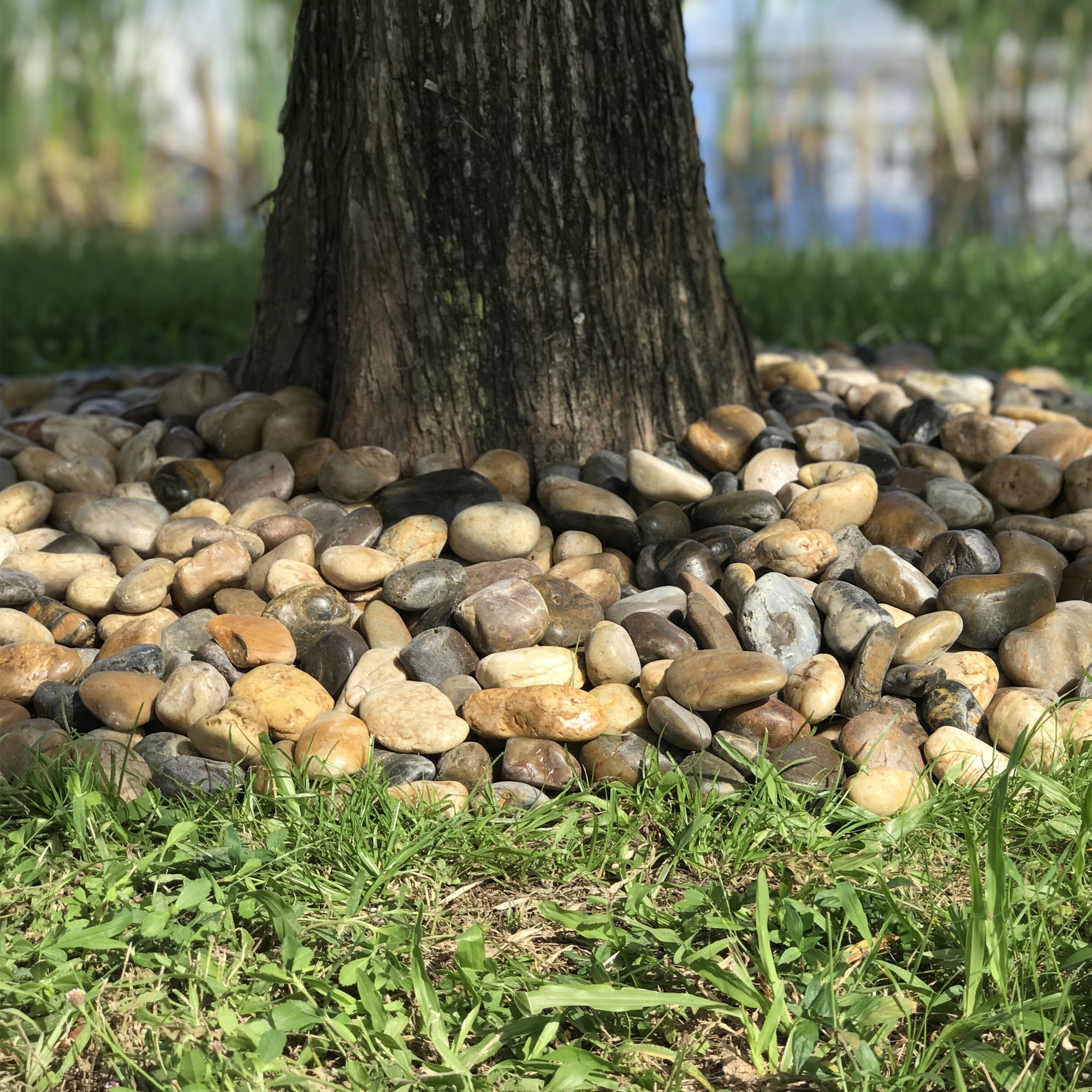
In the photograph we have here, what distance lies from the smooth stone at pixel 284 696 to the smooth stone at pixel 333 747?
3 centimetres

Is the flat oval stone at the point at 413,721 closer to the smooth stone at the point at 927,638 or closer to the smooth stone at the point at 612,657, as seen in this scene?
the smooth stone at the point at 612,657

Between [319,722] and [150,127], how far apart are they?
1003cm

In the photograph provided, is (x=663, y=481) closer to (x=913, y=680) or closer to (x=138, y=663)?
(x=913, y=680)

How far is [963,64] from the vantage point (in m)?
9.51

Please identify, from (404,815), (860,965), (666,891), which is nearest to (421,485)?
(404,815)

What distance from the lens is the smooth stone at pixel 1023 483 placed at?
7.98ft

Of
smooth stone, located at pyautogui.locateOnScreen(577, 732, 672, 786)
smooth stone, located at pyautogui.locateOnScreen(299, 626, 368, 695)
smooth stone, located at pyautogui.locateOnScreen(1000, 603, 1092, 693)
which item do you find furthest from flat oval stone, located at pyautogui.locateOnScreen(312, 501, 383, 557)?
smooth stone, located at pyautogui.locateOnScreen(1000, 603, 1092, 693)

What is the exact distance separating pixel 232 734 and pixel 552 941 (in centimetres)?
64

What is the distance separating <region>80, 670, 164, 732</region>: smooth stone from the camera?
1.85 m

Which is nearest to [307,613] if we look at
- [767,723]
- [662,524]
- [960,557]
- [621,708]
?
[621,708]

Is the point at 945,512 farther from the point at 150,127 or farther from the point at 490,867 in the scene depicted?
the point at 150,127

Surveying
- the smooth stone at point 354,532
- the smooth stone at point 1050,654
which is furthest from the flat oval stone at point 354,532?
the smooth stone at point 1050,654

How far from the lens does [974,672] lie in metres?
1.95

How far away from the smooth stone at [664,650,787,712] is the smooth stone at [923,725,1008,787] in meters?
0.27
